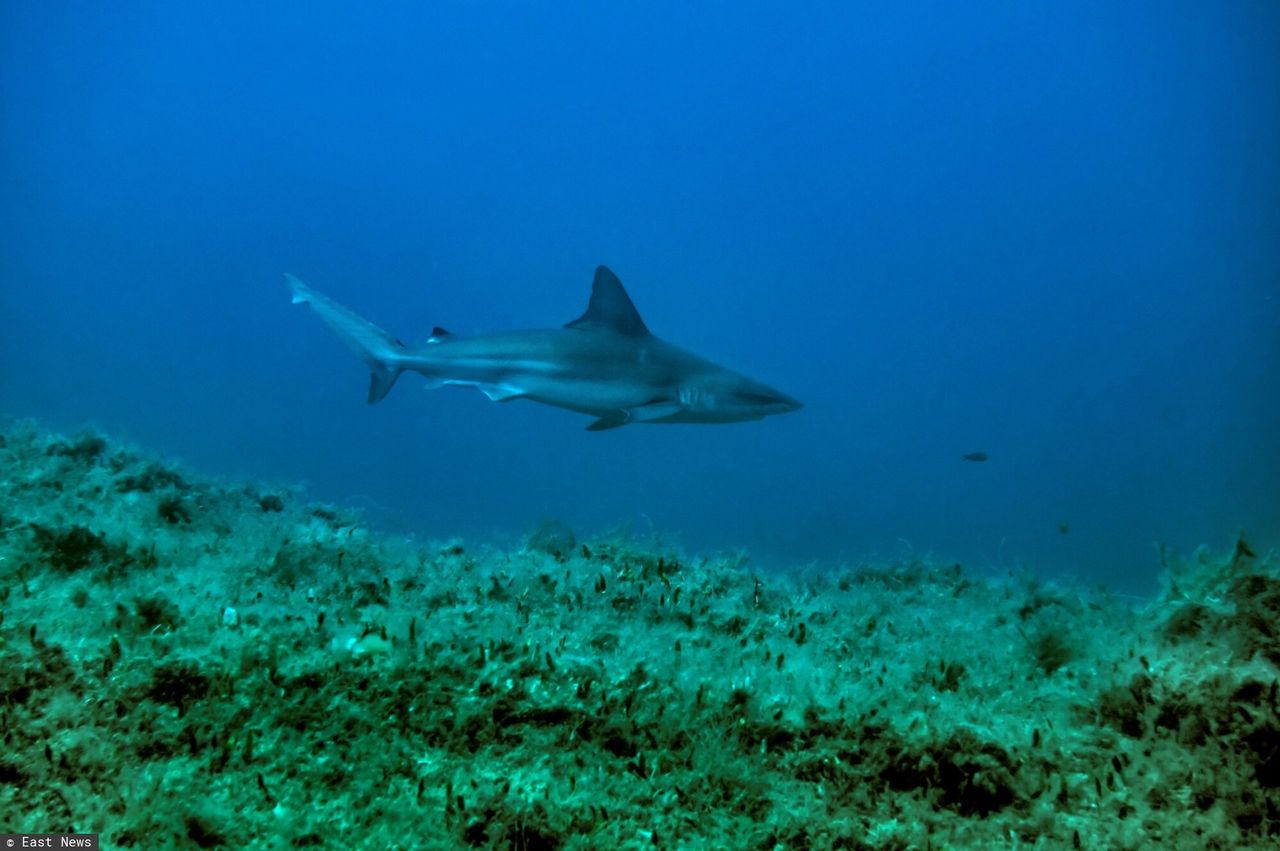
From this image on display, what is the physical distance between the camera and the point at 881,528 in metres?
71.4

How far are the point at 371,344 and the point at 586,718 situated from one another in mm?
6309

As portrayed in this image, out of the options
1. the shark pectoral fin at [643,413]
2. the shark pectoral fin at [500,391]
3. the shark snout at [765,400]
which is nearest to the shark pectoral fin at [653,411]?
the shark pectoral fin at [643,413]

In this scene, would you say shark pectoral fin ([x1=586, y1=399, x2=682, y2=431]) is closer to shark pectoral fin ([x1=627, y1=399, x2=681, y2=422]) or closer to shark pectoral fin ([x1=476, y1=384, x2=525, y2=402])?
shark pectoral fin ([x1=627, y1=399, x2=681, y2=422])

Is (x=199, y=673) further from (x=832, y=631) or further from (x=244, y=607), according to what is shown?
(x=832, y=631)

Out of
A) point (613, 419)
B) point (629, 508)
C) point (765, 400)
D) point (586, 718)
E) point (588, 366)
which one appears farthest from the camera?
point (629, 508)

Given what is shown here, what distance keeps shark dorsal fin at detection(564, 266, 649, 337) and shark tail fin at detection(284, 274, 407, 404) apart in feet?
7.06

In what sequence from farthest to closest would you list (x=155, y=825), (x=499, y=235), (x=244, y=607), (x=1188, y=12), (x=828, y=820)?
(x=499, y=235) < (x=1188, y=12) < (x=244, y=607) < (x=828, y=820) < (x=155, y=825)

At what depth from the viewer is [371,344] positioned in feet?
27.2

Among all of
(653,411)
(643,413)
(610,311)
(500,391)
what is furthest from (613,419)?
(500,391)

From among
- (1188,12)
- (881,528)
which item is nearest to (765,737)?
(881,528)

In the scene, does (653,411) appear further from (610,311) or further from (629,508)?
(629,508)

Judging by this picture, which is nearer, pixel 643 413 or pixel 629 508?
pixel 643 413

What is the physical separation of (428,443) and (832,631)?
110 m

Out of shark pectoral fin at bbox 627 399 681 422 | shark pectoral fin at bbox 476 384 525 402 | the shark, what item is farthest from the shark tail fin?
shark pectoral fin at bbox 627 399 681 422
